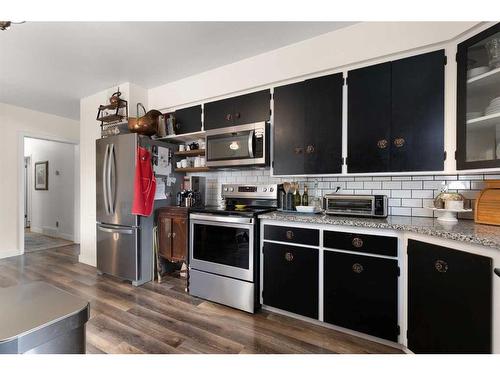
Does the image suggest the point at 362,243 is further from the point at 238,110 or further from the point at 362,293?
the point at 238,110

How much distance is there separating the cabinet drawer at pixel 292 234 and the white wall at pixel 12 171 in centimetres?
453

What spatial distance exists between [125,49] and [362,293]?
310cm

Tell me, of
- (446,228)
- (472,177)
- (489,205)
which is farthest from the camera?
(472,177)

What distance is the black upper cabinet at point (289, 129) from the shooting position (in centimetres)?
225

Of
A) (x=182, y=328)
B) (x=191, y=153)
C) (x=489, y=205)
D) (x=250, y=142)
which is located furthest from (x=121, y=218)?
(x=489, y=205)

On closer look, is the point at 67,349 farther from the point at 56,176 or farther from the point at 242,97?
the point at 56,176

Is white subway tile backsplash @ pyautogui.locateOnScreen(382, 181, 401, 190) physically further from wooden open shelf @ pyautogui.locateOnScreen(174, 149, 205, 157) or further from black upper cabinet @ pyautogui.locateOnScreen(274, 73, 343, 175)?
wooden open shelf @ pyautogui.locateOnScreen(174, 149, 205, 157)

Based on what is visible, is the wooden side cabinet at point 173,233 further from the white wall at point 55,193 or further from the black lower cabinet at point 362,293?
the white wall at point 55,193

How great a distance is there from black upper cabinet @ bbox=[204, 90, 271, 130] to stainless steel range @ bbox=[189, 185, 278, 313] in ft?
2.43

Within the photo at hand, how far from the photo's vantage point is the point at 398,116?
6.06 feet

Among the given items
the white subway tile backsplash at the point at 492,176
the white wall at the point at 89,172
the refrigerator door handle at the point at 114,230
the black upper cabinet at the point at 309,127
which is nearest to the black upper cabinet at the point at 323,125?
the black upper cabinet at the point at 309,127

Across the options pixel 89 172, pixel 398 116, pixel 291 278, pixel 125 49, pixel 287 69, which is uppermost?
pixel 125 49

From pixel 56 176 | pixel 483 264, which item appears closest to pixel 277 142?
pixel 483 264

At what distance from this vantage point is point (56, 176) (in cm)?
539
